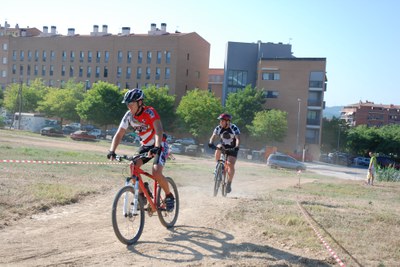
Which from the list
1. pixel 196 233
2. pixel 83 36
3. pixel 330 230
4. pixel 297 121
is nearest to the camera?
pixel 196 233

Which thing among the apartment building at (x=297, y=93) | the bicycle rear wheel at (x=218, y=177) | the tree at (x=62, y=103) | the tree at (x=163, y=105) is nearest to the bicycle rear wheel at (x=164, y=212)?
the bicycle rear wheel at (x=218, y=177)

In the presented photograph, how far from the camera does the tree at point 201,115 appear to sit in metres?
62.1

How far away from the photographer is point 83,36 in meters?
91.1

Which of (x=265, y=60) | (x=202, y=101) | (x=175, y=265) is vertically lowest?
(x=175, y=265)

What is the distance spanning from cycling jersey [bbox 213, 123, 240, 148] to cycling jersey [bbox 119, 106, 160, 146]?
3.86m

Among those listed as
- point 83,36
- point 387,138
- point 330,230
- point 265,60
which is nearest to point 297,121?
point 265,60

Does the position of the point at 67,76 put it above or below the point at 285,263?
above

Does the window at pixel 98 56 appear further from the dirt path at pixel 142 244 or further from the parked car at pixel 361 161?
the dirt path at pixel 142 244

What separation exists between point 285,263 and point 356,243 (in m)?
1.67

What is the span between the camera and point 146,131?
647 centimetres

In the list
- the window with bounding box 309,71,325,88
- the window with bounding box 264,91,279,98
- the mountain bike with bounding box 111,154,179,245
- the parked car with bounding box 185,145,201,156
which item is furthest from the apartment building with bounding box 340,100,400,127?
the mountain bike with bounding box 111,154,179,245

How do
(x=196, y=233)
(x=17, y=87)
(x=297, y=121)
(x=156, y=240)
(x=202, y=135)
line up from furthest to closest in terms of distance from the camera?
(x=17, y=87), (x=297, y=121), (x=202, y=135), (x=196, y=233), (x=156, y=240)

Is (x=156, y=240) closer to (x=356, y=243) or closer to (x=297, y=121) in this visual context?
(x=356, y=243)

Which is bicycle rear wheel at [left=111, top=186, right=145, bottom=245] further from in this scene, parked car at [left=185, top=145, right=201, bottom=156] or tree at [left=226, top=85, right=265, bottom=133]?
tree at [left=226, top=85, right=265, bottom=133]
